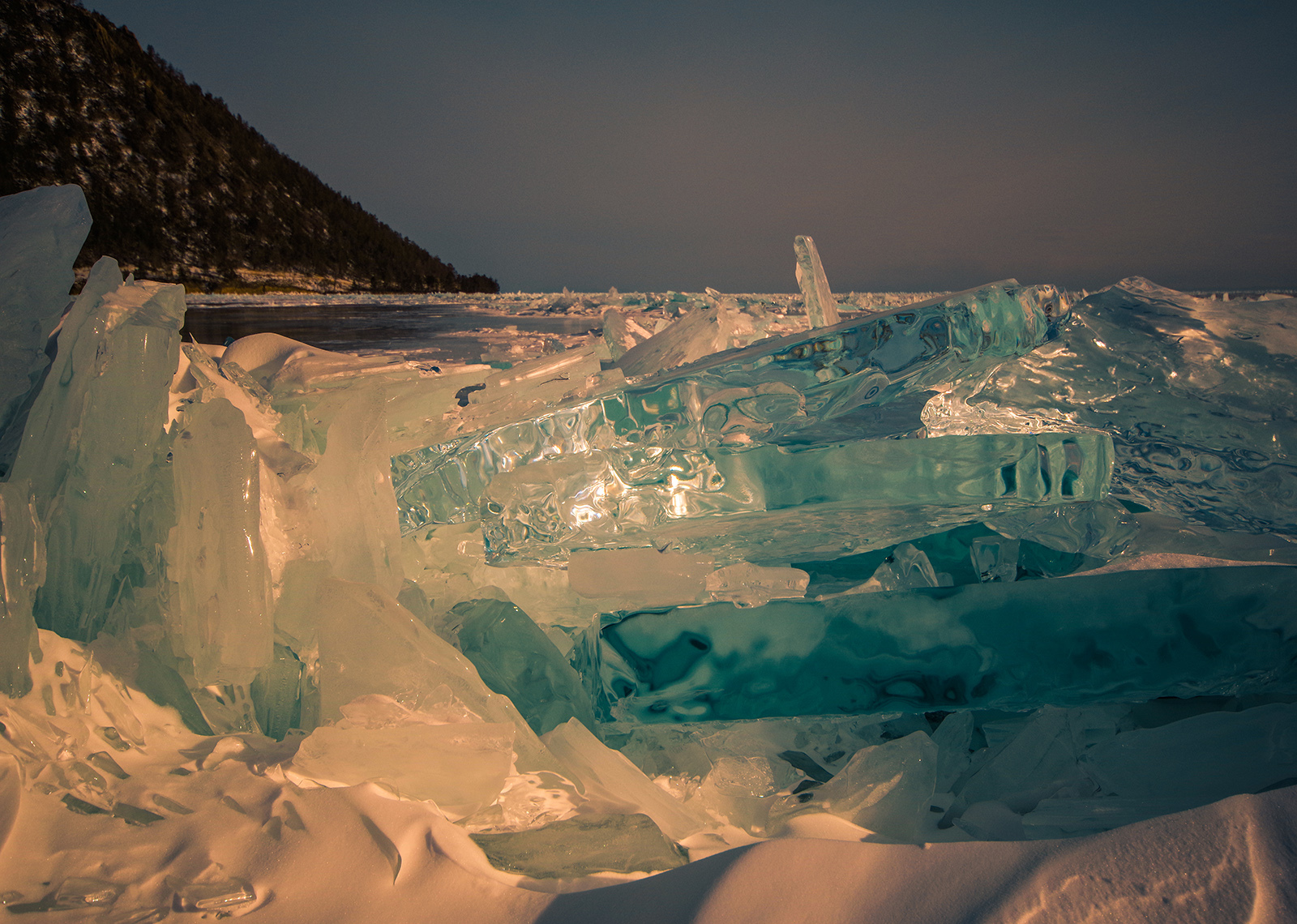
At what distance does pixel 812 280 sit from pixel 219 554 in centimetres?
189

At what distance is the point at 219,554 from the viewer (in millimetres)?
935

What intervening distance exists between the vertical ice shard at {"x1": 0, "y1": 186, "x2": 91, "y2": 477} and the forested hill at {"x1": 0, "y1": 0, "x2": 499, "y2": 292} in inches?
1221

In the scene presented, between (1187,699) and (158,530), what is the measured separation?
170cm

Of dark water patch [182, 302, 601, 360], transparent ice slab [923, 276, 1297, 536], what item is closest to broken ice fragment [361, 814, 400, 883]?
transparent ice slab [923, 276, 1297, 536]

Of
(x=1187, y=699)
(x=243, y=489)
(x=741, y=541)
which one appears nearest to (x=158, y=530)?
(x=243, y=489)

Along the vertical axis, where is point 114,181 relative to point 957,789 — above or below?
above

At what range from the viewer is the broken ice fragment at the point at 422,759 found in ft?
2.69

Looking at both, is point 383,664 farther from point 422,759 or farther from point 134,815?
point 134,815

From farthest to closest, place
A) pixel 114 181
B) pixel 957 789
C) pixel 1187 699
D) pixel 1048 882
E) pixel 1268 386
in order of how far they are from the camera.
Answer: pixel 114 181 < pixel 1268 386 < pixel 1187 699 < pixel 957 789 < pixel 1048 882

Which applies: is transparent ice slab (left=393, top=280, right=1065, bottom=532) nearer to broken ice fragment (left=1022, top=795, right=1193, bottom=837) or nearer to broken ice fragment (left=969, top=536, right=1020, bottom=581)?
broken ice fragment (left=969, top=536, right=1020, bottom=581)

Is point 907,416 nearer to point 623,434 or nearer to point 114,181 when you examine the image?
point 623,434

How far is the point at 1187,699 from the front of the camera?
1.07 meters

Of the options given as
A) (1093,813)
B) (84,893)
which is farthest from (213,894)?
(1093,813)

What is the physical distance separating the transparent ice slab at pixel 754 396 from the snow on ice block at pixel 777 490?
0.04m
